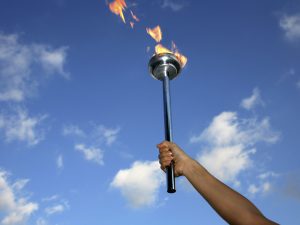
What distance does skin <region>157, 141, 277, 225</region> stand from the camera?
3.59 metres

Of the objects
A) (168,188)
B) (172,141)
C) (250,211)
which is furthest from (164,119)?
(250,211)

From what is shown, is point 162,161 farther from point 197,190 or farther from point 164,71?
point 164,71

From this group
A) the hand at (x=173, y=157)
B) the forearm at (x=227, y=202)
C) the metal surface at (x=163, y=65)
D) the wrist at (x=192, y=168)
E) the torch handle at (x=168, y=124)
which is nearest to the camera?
the forearm at (x=227, y=202)

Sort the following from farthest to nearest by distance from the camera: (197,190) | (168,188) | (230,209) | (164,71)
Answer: (164,71) < (168,188) < (197,190) < (230,209)

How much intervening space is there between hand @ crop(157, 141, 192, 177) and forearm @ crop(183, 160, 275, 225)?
0.62m

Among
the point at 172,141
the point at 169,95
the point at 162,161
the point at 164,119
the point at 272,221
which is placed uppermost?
the point at 169,95

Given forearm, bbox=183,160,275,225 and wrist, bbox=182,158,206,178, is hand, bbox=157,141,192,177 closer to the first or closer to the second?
wrist, bbox=182,158,206,178

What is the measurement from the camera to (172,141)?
19.2 ft

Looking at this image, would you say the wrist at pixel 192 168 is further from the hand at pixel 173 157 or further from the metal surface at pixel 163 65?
the metal surface at pixel 163 65

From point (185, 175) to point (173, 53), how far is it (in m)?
3.51

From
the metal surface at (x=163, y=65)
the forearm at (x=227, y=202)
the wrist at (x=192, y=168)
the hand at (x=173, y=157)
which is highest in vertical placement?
the metal surface at (x=163, y=65)

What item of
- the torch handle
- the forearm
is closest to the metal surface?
the torch handle

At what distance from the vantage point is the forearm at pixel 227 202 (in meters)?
3.58

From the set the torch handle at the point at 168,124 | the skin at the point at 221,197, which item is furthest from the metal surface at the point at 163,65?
the skin at the point at 221,197
